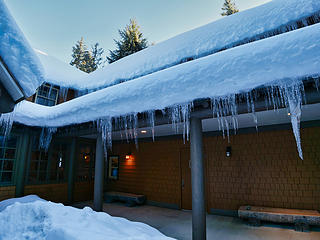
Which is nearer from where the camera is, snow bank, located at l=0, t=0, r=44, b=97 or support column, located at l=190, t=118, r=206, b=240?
snow bank, located at l=0, t=0, r=44, b=97

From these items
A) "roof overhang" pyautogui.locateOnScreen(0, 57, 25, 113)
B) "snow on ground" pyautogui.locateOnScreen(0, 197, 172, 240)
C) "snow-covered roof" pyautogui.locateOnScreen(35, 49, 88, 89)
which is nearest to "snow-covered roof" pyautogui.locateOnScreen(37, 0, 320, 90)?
"snow-covered roof" pyautogui.locateOnScreen(35, 49, 88, 89)

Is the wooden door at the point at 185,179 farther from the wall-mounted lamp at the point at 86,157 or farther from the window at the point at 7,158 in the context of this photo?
the window at the point at 7,158

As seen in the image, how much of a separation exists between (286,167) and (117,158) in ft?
20.0

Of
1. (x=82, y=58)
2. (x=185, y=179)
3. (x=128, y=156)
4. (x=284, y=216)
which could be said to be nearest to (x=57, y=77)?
(x=128, y=156)

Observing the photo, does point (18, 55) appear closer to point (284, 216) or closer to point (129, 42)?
point (284, 216)

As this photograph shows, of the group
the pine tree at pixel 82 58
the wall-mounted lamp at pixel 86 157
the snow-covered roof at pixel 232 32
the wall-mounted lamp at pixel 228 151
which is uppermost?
the pine tree at pixel 82 58

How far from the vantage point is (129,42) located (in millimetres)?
14508

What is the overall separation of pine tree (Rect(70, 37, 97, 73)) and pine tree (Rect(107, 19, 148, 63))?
6.64 metres

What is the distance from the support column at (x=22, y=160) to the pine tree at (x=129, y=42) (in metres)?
10.5

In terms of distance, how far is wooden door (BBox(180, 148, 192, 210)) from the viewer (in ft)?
19.3

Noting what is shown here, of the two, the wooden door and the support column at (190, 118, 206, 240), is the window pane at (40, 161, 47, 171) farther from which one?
the support column at (190, 118, 206, 240)

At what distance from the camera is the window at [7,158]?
5.23m

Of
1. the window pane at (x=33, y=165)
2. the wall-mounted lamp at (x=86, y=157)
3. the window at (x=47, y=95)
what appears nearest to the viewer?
the window pane at (x=33, y=165)

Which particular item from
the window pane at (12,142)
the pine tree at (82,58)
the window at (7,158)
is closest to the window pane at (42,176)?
the window at (7,158)
